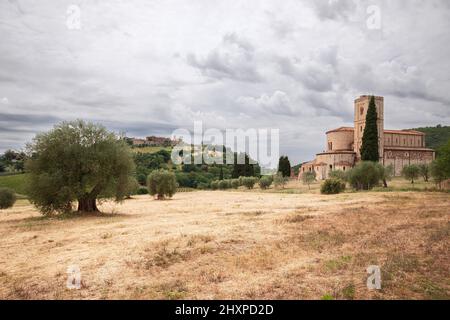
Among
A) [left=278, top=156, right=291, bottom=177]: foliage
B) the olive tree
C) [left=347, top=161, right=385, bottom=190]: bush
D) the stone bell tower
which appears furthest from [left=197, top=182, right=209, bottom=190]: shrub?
the olive tree

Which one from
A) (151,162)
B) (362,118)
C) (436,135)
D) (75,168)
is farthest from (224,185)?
(436,135)

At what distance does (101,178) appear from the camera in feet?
102

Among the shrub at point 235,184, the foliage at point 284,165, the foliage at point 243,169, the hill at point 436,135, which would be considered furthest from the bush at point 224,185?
the hill at point 436,135

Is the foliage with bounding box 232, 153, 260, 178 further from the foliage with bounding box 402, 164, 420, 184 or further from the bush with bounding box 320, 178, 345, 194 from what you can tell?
the bush with bounding box 320, 178, 345, 194

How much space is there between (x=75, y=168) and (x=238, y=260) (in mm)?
22170

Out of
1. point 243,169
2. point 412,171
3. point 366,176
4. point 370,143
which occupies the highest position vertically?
point 370,143

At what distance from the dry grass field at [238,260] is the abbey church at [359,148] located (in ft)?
279

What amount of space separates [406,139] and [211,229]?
111471mm

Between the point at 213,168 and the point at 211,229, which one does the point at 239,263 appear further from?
the point at 213,168

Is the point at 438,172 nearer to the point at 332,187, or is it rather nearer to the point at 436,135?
the point at 332,187

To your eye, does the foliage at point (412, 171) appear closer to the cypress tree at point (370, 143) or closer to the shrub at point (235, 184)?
the cypress tree at point (370, 143)

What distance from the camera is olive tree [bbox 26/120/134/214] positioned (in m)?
29.8

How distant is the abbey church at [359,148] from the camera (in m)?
104

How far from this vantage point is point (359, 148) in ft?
344
